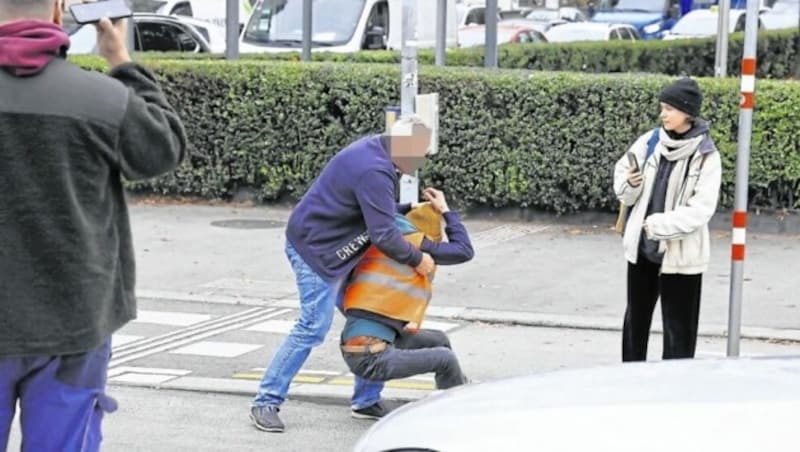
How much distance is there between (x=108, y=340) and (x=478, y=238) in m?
9.11

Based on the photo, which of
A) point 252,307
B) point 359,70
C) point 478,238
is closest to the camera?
point 252,307

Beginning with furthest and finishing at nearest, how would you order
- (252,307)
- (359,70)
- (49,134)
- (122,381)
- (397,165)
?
(359,70) → (252,307) → (122,381) → (397,165) → (49,134)

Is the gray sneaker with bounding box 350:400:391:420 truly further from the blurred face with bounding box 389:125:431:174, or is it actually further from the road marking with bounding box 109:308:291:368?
the road marking with bounding box 109:308:291:368

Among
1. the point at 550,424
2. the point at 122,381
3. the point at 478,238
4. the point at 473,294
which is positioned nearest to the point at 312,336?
the point at 122,381

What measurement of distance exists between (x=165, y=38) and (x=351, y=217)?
58.7 feet

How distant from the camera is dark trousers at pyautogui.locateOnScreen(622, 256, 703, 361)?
7.28m

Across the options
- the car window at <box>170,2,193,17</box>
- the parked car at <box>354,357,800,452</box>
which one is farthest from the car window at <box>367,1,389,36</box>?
the parked car at <box>354,357,800,452</box>

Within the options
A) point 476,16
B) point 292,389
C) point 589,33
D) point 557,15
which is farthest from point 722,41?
point 557,15

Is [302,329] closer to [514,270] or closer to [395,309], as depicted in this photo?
[395,309]

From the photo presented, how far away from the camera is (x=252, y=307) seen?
33.9 ft

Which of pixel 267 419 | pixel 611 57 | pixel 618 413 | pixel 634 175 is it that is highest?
pixel 611 57

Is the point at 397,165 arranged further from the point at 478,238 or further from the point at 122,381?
the point at 478,238

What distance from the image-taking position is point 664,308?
7340mm

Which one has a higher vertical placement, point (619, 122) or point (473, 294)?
point (619, 122)
